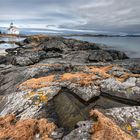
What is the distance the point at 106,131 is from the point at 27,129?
342 cm

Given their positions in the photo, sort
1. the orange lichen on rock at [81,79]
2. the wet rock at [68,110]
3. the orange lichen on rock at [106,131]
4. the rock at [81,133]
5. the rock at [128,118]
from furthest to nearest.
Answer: the orange lichen on rock at [81,79]
the wet rock at [68,110]
the rock at [128,118]
the rock at [81,133]
the orange lichen on rock at [106,131]

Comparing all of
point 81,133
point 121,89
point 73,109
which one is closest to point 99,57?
point 121,89

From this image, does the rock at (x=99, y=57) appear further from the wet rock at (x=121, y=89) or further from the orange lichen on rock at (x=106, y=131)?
the orange lichen on rock at (x=106, y=131)

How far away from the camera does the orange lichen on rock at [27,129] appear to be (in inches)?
333

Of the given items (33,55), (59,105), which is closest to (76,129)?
(59,105)

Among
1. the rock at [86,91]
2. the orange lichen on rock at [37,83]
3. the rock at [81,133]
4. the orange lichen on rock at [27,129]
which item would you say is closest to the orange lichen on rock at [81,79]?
the rock at [86,91]

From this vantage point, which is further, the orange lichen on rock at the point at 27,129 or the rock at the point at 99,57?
the rock at the point at 99,57

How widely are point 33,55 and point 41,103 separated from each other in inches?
719

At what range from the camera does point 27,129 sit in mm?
8844

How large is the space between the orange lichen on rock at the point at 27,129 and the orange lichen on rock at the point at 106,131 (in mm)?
1889

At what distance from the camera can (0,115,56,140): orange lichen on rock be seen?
8460 millimetres

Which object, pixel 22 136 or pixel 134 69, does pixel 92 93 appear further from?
pixel 134 69

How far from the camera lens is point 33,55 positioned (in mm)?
28453

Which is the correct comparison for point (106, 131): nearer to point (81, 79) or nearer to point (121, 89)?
point (121, 89)
